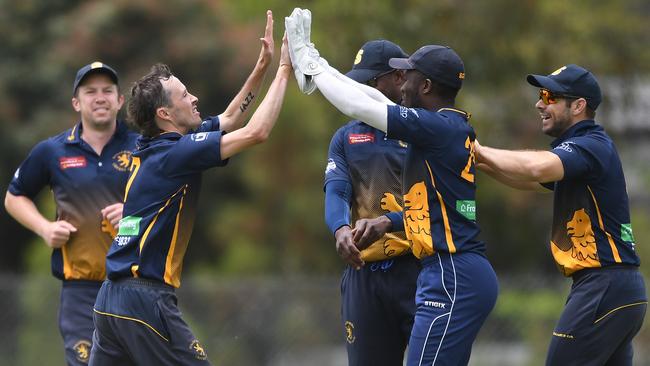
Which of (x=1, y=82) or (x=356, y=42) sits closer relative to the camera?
(x=356, y=42)

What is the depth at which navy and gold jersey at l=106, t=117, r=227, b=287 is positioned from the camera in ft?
22.6

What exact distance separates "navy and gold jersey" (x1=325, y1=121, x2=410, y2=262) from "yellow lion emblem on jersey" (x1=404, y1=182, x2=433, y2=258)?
597mm

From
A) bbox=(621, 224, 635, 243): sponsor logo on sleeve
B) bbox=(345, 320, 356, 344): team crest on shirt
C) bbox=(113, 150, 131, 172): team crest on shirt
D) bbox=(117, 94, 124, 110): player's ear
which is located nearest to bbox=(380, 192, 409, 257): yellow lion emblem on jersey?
bbox=(345, 320, 356, 344): team crest on shirt

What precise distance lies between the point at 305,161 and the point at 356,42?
317 centimetres

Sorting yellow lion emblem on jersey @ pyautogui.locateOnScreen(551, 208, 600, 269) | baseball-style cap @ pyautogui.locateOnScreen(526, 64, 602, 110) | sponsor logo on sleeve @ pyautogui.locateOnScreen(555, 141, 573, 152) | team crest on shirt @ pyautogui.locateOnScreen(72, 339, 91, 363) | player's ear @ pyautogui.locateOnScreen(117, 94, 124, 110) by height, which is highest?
player's ear @ pyautogui.locateOnScreen(117, 94, 124, 110)

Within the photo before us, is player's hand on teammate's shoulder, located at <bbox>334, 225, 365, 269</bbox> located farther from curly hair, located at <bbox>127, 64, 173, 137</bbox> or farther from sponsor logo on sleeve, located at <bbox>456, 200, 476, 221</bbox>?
curly hair, located at <bbox>127, 64, 173, 137</bbox>

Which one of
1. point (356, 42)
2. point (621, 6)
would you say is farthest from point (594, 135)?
point (621, 6)

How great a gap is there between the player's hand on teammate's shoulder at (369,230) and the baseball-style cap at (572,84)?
1310 mm

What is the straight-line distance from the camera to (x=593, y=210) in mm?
7270

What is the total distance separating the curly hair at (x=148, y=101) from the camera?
7105 mm

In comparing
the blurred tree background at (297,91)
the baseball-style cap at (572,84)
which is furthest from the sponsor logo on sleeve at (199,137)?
the blurred tree background at (297,91)

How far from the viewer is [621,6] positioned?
1591cm

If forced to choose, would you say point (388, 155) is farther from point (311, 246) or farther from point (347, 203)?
point (311, 246)

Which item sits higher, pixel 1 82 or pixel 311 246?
pixel 1 82
